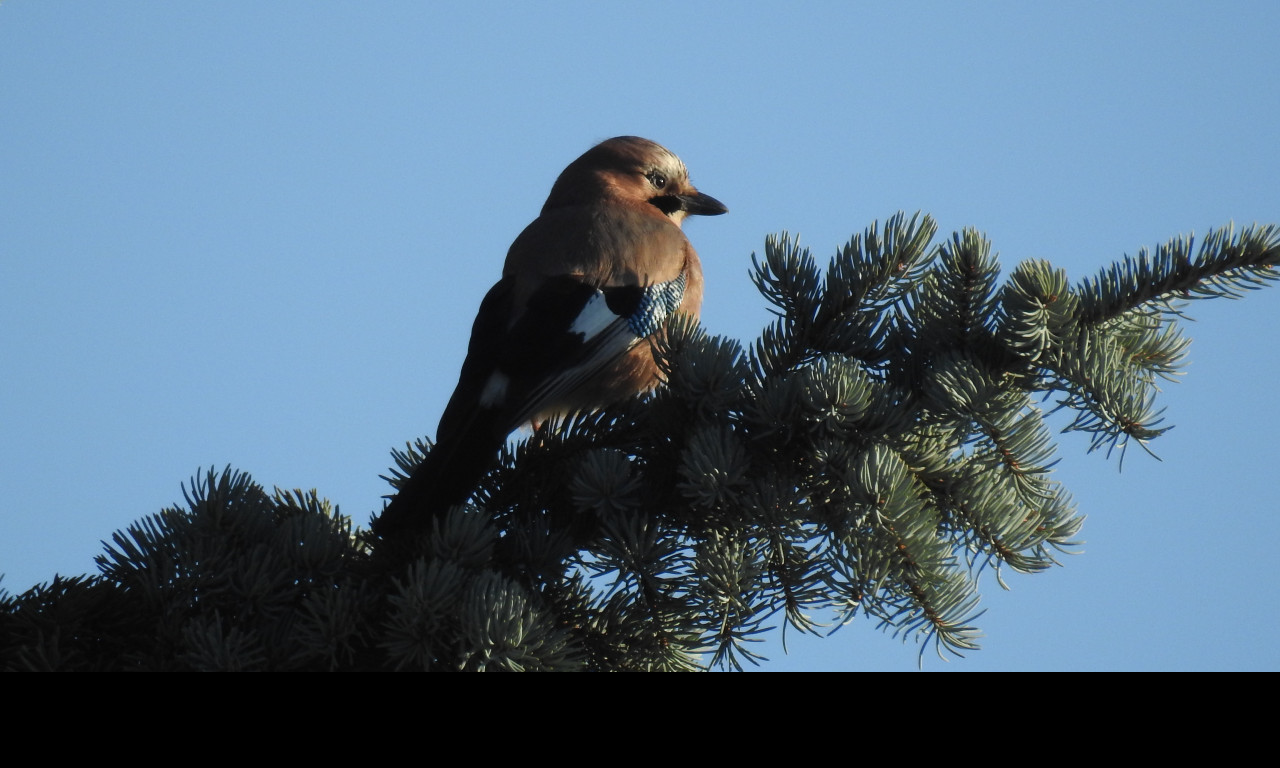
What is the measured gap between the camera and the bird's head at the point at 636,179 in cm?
479

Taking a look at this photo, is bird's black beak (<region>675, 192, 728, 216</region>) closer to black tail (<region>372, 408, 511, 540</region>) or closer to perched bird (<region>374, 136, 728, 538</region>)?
perched bird (<region>374, 136, 728, 538</region>)

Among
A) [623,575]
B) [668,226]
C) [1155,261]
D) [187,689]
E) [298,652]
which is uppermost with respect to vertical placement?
[668,226]

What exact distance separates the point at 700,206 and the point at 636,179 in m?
0.33

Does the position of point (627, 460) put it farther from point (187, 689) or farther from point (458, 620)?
point (187, 689)

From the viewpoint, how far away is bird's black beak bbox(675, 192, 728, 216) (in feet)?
16.3

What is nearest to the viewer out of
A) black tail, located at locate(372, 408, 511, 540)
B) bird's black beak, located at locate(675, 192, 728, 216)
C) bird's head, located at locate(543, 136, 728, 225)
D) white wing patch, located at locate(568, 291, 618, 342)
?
black tail, located at locate(372, 408, 511, 540)

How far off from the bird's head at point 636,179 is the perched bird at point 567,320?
0.02 metres

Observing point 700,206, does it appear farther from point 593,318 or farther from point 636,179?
point 593,318

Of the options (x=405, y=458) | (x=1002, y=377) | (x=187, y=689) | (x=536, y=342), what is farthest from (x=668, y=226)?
(x=187, y=689)

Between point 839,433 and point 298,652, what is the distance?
1.06 meters

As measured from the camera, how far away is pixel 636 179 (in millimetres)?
4859

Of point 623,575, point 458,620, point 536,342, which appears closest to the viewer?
point 458,620

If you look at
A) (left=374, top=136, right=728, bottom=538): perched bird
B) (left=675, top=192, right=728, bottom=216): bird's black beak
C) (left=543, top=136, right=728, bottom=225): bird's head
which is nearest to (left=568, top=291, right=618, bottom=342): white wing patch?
(left=374, top=136, right=728, bottom=538): perched bird

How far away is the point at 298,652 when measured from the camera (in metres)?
1.88
